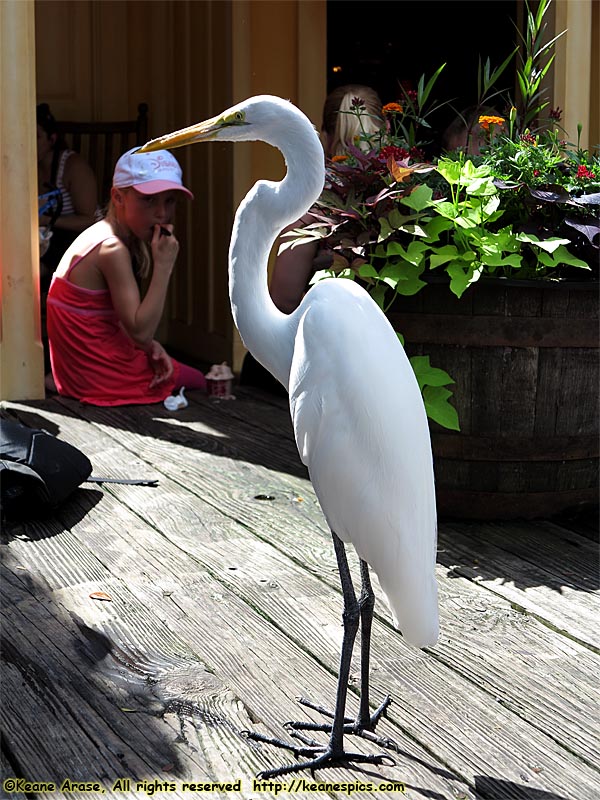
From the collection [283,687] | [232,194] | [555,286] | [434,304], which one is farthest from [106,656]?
[232,194]

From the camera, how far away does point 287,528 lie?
320cm

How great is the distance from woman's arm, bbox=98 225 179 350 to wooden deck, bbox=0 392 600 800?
3.70 ft

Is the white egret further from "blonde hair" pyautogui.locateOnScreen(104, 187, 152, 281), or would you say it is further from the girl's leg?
the girl's leg

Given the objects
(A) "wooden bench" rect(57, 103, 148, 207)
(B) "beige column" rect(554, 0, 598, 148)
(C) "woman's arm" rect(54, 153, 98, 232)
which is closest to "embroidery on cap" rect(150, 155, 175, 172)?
(C) "woman's arm" rect(54, 153, 98, 232)

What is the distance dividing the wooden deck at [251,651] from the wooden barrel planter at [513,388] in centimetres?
14

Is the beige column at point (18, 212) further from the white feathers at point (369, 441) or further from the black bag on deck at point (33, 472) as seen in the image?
the white feathers at point (369, 441)

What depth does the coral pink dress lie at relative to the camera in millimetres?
4664

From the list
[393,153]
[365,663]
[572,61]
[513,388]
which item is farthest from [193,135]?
[572,61]

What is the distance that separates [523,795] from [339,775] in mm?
337

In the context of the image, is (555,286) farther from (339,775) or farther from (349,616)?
(339,775)

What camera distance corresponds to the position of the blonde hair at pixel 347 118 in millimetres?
3871

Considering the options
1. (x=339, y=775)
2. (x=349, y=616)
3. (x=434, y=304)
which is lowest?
(x=339, y=775)

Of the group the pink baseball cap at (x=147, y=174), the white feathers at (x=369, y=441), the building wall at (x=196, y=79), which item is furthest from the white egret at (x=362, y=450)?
the building wall at (x=196, y=79)

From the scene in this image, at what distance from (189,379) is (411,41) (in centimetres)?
469
